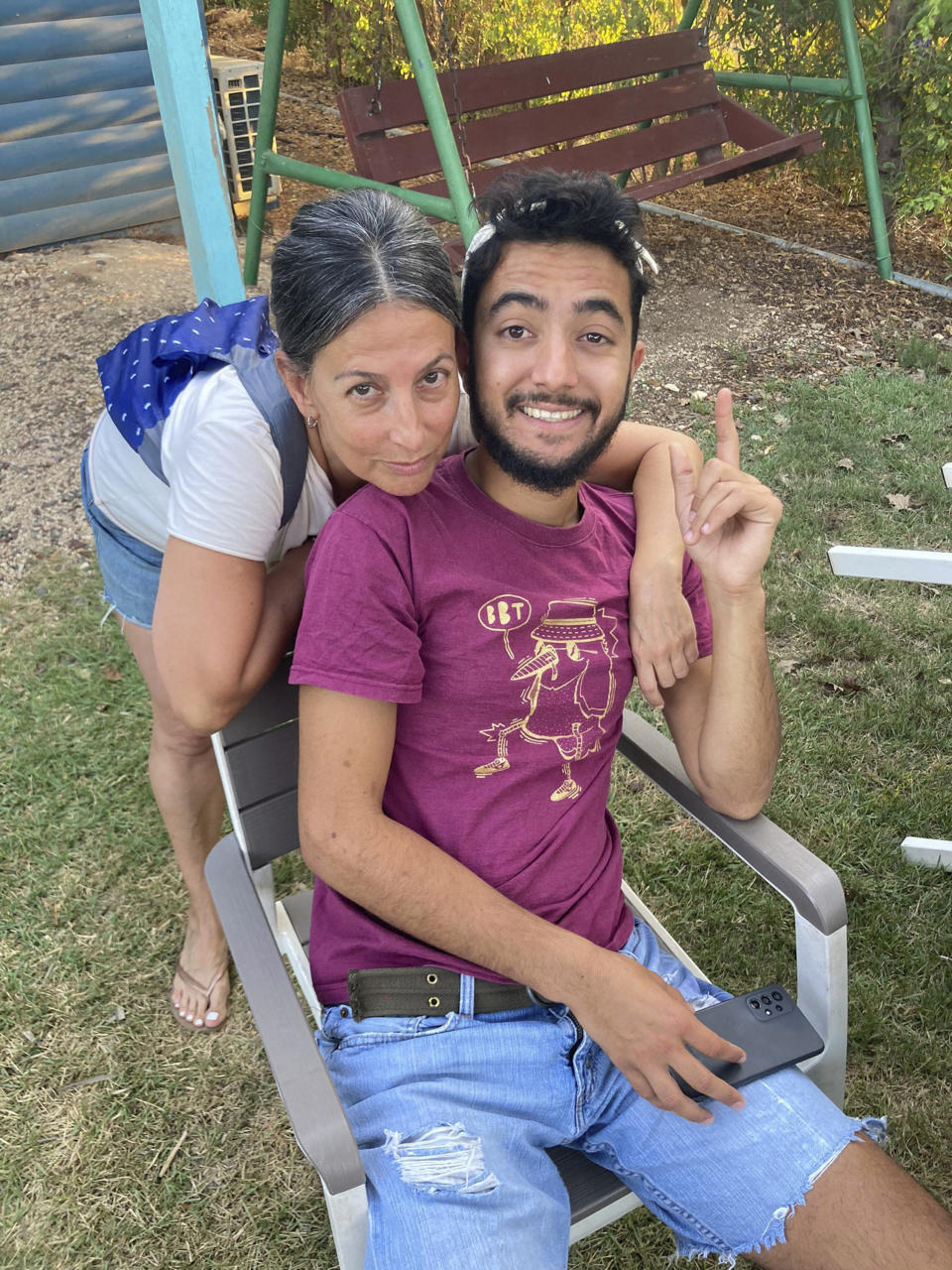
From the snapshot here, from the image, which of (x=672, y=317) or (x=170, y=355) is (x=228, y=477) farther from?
(x=672, y=317)

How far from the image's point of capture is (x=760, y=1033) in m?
1.77

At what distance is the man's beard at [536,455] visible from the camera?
177 cm

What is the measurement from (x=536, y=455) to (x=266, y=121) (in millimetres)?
4814

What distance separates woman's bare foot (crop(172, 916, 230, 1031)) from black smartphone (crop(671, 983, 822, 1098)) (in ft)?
4.43

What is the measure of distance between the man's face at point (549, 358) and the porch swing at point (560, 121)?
312 cm

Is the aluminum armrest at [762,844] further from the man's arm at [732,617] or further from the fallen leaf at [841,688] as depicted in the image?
the fallen leaf at [841,688]

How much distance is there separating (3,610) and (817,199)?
6.75 metres

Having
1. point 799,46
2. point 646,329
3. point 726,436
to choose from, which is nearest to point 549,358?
point 726,436

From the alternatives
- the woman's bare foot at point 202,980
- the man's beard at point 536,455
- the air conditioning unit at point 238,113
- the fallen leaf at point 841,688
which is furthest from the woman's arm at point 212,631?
the air conditioning unit at point 238,113

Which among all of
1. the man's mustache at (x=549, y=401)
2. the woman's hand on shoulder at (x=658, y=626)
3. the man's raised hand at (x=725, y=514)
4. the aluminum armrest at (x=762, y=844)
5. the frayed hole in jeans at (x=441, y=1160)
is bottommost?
the frayed hole in jeans at (x=441, y=1160)

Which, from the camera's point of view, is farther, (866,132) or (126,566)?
(866,132)

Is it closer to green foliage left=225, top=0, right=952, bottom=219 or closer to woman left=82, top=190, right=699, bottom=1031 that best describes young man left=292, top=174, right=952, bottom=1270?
woman left=82, top=190, right=699, bottom=1031

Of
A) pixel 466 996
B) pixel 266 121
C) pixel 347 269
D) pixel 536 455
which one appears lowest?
pixel 466 996

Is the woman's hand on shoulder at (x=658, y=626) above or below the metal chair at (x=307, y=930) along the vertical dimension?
above
